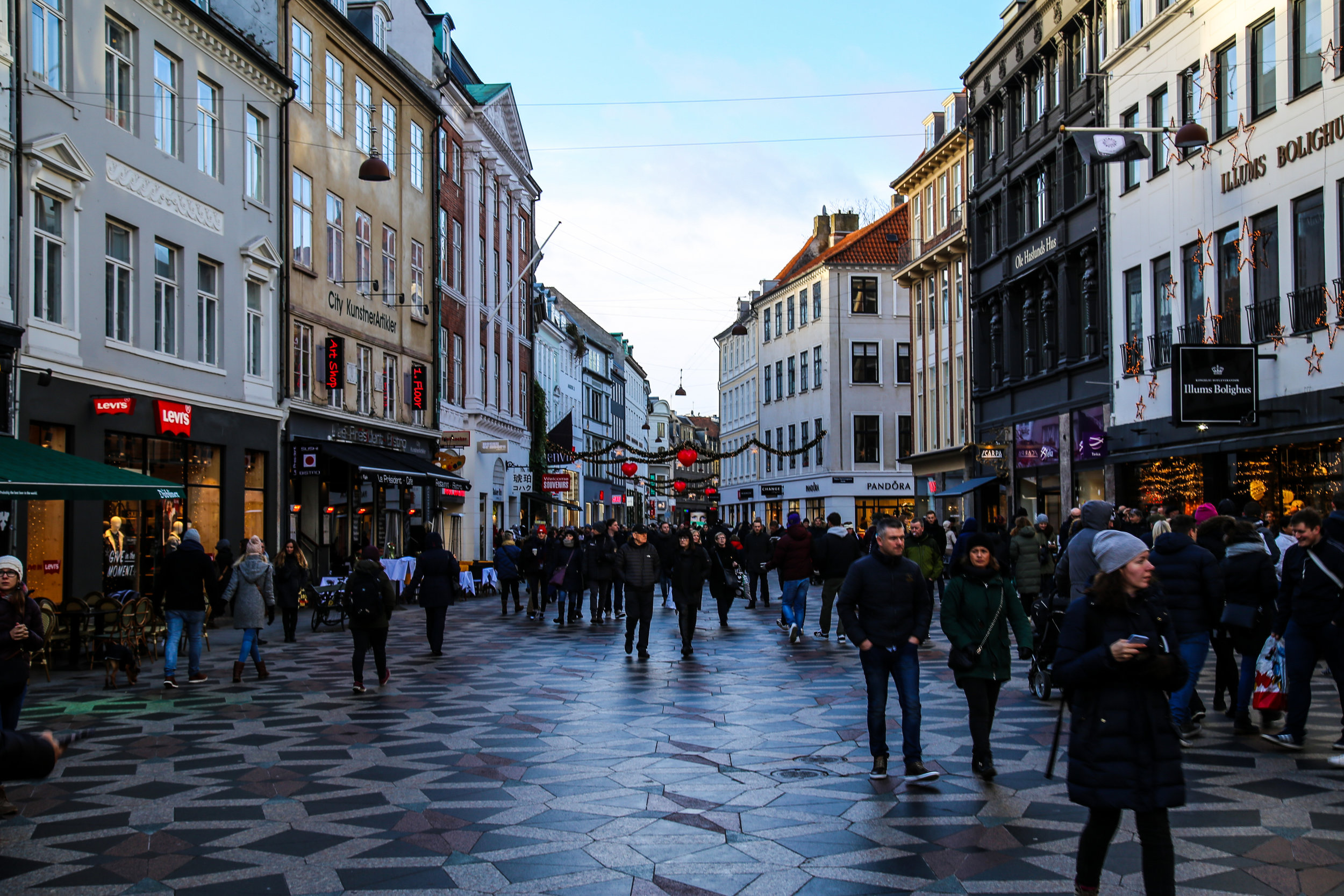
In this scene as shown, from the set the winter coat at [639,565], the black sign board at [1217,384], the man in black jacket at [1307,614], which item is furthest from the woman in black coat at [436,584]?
the black sign board at [1217,384]

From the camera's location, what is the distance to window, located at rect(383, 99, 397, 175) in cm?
3316

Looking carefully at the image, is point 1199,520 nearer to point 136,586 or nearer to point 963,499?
point 136,586

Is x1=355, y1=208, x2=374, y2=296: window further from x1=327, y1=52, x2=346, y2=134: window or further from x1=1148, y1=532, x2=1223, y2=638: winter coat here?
x1=1148, y1=532, x2=1223, y2=638: winter coat

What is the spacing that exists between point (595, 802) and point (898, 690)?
7.52 ft

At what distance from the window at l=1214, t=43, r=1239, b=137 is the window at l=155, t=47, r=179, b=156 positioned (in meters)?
19.3

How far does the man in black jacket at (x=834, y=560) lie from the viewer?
18.9 m

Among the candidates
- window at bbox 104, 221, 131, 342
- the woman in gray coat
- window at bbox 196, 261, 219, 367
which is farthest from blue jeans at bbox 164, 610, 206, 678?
window at bbox 196, 261, 219, 367

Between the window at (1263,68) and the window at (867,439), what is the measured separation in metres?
40.3

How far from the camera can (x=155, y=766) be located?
941 centimetres

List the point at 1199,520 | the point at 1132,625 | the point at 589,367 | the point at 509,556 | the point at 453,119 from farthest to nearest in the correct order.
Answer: the point at 589,367 → the point at 453,119 → the point at 509,556 → the point at 1199,520 → the point at 1132,625

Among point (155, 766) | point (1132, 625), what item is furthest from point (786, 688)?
point (1132, 625)

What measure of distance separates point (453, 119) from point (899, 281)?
2030 centimetres

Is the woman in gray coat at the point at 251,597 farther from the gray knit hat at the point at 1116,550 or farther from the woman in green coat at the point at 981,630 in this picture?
the gray knit hat at the point at 1116,550

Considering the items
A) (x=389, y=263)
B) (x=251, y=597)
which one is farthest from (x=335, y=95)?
(x=251, y=597)
